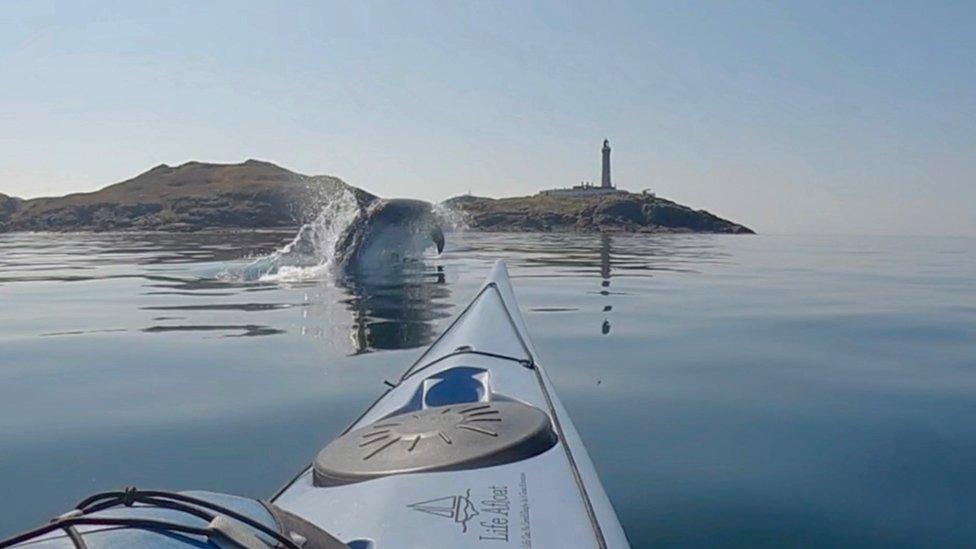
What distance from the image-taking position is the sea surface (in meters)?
3.75

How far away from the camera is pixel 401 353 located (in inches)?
287

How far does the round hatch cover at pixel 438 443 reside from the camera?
256 cm

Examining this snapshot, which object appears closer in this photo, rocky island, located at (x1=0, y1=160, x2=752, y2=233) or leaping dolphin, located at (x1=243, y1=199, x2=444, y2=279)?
leaping dolphin, located at (x1=243, y1=199, x2=444, y2=279)

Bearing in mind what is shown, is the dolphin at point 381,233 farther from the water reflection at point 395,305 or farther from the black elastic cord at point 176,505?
the black elastic cord at point 176,505

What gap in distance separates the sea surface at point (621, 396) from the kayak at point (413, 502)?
0.90m

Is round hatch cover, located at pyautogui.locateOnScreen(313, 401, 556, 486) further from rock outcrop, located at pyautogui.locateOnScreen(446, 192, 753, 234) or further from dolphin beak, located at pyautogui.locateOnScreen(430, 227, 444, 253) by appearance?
rock outcrop, located at pyautogui.locateOnScreen(446, 192, 753, 234)

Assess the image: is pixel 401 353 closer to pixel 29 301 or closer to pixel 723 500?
pixel 723 500

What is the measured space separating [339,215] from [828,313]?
13326 mm

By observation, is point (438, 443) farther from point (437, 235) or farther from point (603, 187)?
point (603, 187)

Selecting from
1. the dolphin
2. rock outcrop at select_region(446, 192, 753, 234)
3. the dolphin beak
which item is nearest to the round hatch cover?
the dolphin

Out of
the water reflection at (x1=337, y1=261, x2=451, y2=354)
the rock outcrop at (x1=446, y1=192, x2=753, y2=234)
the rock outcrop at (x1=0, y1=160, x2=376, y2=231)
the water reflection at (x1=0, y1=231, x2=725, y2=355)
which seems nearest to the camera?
the water reflection at (x1=337, y1=261, x2=451, y2=354)

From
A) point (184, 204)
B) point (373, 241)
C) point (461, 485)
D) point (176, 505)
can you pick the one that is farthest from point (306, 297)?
point (184, 204)

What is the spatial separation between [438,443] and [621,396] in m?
3.19

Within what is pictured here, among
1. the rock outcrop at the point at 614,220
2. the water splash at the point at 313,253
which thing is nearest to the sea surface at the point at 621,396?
the water splash at the point at 313,253
